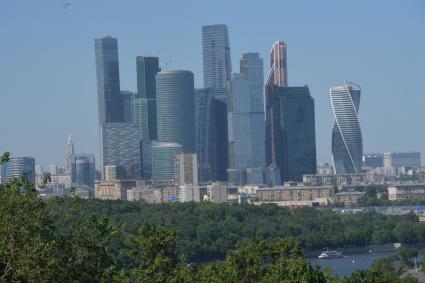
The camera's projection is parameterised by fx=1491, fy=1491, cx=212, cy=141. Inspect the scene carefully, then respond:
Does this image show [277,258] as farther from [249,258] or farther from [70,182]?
[70,182]

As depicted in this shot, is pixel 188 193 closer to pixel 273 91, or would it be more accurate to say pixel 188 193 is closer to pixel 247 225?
pixel 273 91

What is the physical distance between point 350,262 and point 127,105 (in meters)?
89.2

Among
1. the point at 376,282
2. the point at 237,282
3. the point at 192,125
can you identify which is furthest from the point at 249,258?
the point at 192,125

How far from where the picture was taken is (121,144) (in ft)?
468

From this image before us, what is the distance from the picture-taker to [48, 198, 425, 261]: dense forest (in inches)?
2596

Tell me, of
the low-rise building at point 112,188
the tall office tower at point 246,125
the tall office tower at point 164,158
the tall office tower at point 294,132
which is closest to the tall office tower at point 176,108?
the tall office tower at point 164,158

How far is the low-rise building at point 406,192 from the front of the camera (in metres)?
113

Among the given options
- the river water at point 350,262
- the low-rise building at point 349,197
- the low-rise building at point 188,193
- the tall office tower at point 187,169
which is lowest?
the river water at point 350,262

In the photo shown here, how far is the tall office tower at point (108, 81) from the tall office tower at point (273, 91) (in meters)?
15.2

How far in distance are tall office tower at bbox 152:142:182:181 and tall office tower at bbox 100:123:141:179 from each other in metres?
4.15

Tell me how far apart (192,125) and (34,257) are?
400 feet

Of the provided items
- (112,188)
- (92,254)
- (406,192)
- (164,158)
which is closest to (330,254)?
(406,192)

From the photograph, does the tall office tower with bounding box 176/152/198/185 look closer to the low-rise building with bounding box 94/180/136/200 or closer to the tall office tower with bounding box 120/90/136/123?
the low-rise building with bounding box 94/180/136/200

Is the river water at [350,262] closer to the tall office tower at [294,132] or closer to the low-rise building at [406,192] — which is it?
the low-rise building at [406,192]
